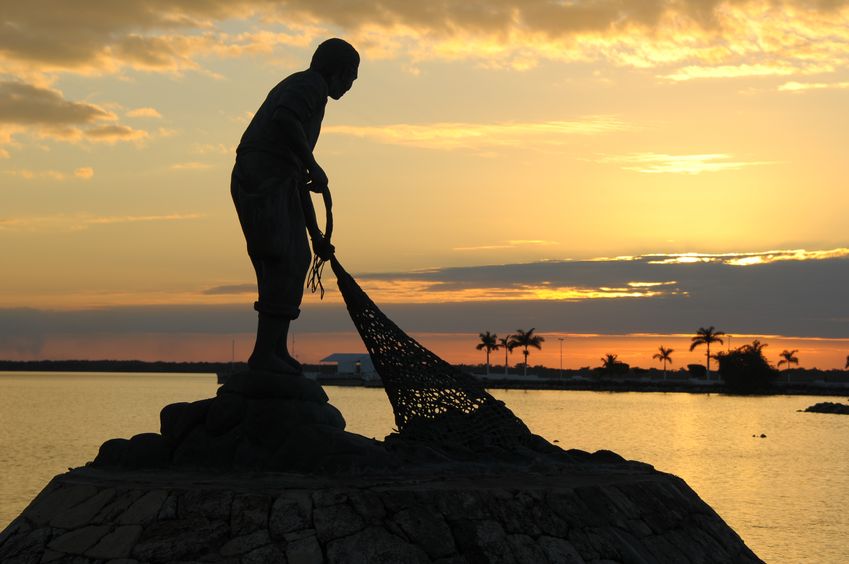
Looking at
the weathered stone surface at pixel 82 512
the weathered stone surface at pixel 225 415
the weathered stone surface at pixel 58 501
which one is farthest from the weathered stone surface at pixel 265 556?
the weathered stone surface at pixel 225 415

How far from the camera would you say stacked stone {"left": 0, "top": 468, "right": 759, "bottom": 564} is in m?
9.62

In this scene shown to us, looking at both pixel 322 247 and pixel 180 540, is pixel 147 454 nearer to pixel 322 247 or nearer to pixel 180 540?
pixel 180 540

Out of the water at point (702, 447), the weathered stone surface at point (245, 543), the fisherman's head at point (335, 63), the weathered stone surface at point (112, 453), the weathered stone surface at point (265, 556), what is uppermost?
the fisherman's head at point (335, 63)

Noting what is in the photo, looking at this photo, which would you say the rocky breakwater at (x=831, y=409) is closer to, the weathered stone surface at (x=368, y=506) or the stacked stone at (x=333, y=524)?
the stacked stone at (x=333, y=524)

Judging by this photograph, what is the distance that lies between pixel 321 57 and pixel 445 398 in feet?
14.2

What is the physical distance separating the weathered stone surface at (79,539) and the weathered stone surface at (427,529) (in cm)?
265

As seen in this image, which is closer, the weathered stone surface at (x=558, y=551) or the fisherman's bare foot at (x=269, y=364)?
the weathered stone surface at (x=558, y=551)

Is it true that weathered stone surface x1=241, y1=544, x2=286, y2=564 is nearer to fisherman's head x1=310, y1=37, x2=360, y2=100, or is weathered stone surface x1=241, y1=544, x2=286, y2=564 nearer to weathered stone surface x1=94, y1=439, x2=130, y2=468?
weathered stone surface x1=94, y1=439, x2=130, y2=468

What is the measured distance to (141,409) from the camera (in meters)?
91.9

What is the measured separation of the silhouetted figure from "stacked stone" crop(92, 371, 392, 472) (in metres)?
0.37

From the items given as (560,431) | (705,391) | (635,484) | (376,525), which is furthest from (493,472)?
(705,391)

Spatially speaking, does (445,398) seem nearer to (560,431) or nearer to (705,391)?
(560,431)

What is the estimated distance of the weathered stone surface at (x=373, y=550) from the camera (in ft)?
31.1

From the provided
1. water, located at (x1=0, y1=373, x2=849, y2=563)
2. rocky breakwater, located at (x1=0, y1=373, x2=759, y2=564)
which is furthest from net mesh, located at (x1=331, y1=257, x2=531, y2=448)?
water, located at (x1=0, y1=373, x2=849, y2=563)
